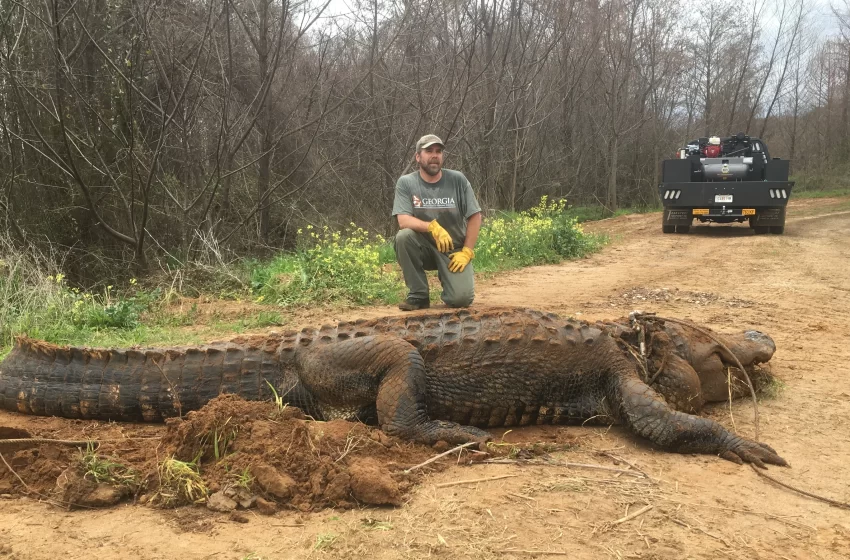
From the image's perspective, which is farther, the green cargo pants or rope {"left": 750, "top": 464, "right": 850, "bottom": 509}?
the green cargo pants

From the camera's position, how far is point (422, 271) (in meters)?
6.15

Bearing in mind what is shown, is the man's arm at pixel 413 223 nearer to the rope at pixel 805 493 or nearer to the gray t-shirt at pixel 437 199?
the gray t-shirt at pixel 437 199

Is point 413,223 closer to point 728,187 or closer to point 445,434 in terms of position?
point 445,434

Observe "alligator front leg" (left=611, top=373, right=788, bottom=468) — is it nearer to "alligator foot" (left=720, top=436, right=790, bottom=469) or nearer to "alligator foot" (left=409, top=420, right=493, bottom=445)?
"alligator foot" (left=720, top=436, right=790, bottom=469)

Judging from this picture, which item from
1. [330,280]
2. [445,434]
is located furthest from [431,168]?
[445,434]

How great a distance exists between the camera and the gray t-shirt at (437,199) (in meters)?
5.83

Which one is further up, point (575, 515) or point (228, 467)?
point (228, 467)

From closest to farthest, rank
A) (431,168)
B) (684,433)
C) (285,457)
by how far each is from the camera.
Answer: (285,457)
(684,433)
(431,168)

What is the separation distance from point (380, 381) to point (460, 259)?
2.63 m

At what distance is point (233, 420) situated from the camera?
2.71 m

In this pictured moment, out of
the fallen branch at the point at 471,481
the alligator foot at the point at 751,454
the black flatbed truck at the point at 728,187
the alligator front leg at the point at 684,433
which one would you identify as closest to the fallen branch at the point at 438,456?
the fallen branch at the point at 471,481

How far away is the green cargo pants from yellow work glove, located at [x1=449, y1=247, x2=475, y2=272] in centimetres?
21

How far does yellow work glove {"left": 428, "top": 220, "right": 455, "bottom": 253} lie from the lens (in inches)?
217

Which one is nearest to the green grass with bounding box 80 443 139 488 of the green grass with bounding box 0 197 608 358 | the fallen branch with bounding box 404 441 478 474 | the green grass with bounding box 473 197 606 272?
the fallen branch with bounding box 404 441 478 474
